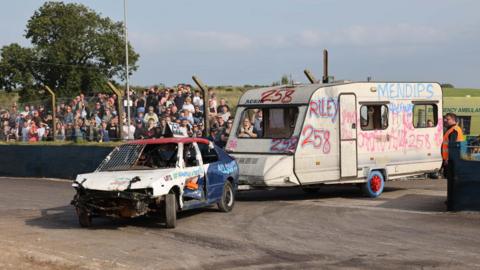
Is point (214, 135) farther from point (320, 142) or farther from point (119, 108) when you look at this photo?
point (320, 142)

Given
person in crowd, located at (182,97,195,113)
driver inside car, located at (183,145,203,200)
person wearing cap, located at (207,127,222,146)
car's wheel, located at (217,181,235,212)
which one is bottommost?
car's wheel, located at (217,181,235,212)

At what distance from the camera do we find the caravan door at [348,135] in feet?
50.9

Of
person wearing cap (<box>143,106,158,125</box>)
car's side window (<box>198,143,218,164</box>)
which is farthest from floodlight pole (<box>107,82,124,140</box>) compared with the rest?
car's side window (<box>198,143,218,164</box>)

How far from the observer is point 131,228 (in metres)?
11.6

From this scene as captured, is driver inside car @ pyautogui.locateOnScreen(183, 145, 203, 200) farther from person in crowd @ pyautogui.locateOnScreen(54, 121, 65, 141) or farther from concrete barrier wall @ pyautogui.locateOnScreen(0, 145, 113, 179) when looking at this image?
person in crowd @ pyautogui.locateOnScreen(54, 121, 65, 141)

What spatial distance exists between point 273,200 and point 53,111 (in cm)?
1127

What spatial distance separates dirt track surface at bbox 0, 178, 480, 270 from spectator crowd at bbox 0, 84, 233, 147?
4875 millimetres

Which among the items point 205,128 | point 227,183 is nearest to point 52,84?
point 205,128

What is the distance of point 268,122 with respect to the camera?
16078mm

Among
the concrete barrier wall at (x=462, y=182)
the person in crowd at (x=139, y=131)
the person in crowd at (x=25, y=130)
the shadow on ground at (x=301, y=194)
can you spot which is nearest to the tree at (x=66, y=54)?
the person in crowd at (x=25, y=130)

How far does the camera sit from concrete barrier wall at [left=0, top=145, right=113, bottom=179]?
68.1ft

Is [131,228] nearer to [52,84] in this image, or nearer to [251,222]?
[251,222]

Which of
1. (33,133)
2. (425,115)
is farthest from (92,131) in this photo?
(425,115)

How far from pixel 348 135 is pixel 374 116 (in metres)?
1.08
